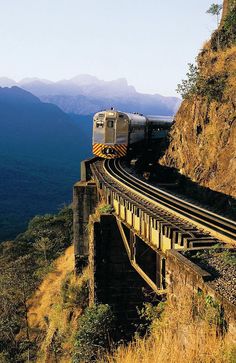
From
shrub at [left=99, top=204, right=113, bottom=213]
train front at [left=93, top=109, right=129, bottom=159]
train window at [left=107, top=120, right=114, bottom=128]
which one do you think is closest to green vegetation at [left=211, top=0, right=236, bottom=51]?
train front at [left=93, top=109, right=129, bottom=159]

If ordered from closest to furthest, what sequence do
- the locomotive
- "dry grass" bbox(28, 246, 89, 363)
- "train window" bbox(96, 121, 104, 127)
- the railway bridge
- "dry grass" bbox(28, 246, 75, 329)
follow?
Result: 1. the railway bridge
2. "dry grass" bbox(28, 246, 89, 363)
3. "dry grass" bbox(28, 246, 75, 329)
4. the locomotive
5. "train window" bbox(96, 121, 104, 127)

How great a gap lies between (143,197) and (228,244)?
8.15 m

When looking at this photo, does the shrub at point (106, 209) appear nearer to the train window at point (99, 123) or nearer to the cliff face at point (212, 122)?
the cliff face at point (212, 122)

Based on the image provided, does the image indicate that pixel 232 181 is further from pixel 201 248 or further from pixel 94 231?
pixel 201 248

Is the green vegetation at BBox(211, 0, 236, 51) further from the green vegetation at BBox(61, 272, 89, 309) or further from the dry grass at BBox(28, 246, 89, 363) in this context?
the green vegetation at BBox(61, 272, 89, 309)

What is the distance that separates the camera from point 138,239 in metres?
18.7

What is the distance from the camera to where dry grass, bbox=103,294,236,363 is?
6.91 m

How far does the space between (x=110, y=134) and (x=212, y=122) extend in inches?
337

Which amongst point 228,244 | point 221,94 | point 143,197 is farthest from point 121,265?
point 221,94

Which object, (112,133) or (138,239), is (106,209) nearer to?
(138,239)

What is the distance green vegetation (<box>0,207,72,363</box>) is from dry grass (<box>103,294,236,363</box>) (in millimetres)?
20209

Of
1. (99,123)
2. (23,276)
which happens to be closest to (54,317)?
(23,276)

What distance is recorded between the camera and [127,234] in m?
20.3

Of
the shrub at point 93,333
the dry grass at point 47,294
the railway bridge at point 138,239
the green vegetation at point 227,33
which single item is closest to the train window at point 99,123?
the railway bridge at point 138,239
